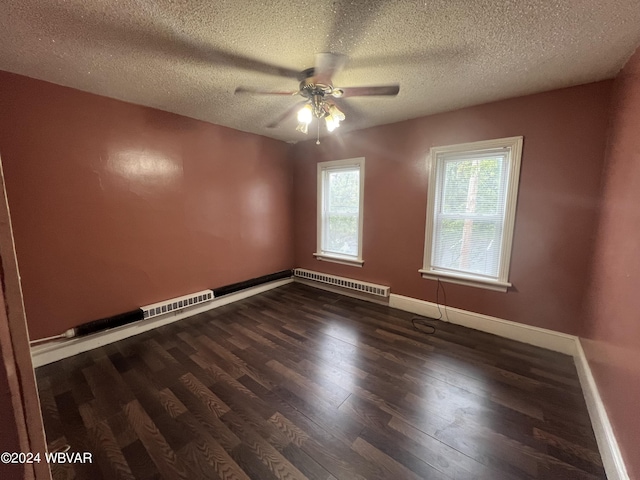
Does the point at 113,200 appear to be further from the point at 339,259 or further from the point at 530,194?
the point at 530,194

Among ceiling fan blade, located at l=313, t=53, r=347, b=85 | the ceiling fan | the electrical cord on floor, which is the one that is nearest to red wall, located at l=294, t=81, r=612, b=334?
the electrical cord on floor

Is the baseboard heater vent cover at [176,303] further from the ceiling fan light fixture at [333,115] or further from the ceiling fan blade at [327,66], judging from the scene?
the ceiling fan blade at [327,66]

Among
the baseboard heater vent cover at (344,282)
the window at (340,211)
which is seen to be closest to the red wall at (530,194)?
Answer: the baseboard heater vent cover at (344,282)

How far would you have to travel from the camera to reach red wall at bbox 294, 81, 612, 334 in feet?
7.01

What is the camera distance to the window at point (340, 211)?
3615mm

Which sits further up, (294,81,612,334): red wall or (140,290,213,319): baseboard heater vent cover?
(294,81,612,334): red wall

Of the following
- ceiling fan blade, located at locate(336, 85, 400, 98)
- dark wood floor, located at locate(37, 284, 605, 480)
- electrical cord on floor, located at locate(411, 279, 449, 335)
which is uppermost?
ceiling fan blade, located at locate(336, 85, 400, 98)

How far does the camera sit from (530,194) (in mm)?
2365

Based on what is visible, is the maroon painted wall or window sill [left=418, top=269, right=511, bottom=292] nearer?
the maroon painted wall

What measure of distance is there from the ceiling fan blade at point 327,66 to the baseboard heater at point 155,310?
8.80 ft

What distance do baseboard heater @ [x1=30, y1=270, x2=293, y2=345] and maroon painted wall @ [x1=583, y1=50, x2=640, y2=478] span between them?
349 cm

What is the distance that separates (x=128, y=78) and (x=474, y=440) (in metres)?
3.56

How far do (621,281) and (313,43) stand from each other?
2.36 metres

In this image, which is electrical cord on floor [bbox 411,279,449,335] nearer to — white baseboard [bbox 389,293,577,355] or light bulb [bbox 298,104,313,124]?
white baseboard [bbox 389,293,577,355]
